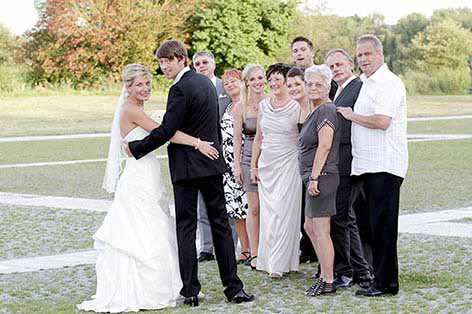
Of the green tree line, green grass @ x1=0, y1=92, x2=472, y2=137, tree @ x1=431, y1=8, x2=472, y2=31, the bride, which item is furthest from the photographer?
tree @ x1=431, y1=8, x2=472, y2=31

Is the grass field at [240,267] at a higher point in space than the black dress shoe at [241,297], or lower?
lower

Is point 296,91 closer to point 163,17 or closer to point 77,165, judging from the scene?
point 77,165

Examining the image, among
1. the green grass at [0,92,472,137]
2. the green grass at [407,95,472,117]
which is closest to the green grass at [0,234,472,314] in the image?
the green grass at [0,92,472,137]

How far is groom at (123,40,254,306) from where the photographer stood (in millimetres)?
7492

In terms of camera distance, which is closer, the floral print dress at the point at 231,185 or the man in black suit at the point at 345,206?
the man in black suit at the point at 345,206

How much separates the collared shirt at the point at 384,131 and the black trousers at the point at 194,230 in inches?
43.9

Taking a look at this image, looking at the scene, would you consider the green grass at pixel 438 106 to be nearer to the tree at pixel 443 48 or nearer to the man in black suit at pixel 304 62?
the tree at pixel 443 48

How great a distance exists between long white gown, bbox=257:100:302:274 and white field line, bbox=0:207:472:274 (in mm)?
1920

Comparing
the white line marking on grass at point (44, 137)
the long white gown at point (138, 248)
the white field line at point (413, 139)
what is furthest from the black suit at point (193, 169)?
the white line marking on grass at point (44, 137)

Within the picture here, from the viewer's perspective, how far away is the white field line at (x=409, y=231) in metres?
9.57

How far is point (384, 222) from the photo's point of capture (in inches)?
304

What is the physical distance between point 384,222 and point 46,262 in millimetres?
3595

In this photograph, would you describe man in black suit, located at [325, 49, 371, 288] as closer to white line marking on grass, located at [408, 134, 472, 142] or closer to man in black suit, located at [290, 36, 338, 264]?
man in black suit, located at [290, 36, 338, 264]

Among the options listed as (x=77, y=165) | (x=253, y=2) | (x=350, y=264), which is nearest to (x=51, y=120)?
(x=77, y=165)
